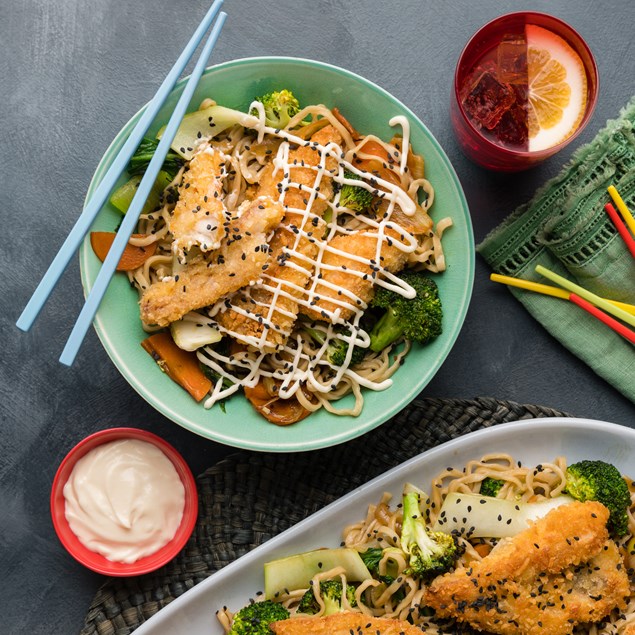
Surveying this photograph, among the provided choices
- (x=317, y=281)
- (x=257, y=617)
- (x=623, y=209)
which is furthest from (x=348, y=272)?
(x=257, y=617)

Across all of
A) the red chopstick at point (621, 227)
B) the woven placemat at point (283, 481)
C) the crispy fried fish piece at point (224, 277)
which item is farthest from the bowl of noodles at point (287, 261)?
the red chopstick at point (621, 227)

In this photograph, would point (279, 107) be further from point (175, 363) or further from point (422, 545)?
point (422, 545)

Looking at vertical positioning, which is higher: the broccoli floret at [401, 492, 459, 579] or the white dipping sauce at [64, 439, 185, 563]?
the broccoli floret at [401, 492, 459, 579]

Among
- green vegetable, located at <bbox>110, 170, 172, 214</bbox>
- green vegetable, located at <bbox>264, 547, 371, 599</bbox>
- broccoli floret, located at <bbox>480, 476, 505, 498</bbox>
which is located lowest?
green vegetable, located at <bbox>264, 547, 371, 599</bbox>

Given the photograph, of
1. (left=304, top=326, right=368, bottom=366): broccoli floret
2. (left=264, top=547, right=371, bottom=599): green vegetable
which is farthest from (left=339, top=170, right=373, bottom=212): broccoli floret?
(left=264, top=547, right=371, bottom=599): green vegetable

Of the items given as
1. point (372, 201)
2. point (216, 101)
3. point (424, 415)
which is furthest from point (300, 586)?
point (216, 101)

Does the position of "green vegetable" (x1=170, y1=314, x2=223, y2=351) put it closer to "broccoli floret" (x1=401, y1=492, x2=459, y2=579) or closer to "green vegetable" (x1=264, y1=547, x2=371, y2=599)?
"green vegetable" (x1=264, y1=547, x2=371, y2=599)

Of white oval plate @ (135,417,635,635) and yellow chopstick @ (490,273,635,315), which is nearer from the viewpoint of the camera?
white oval plate @ (135,417,635,635)

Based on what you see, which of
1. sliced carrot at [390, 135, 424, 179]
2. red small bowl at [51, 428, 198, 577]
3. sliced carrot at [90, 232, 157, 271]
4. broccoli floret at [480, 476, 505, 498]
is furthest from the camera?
broccoli floret at [480, 476, 505, 498]
